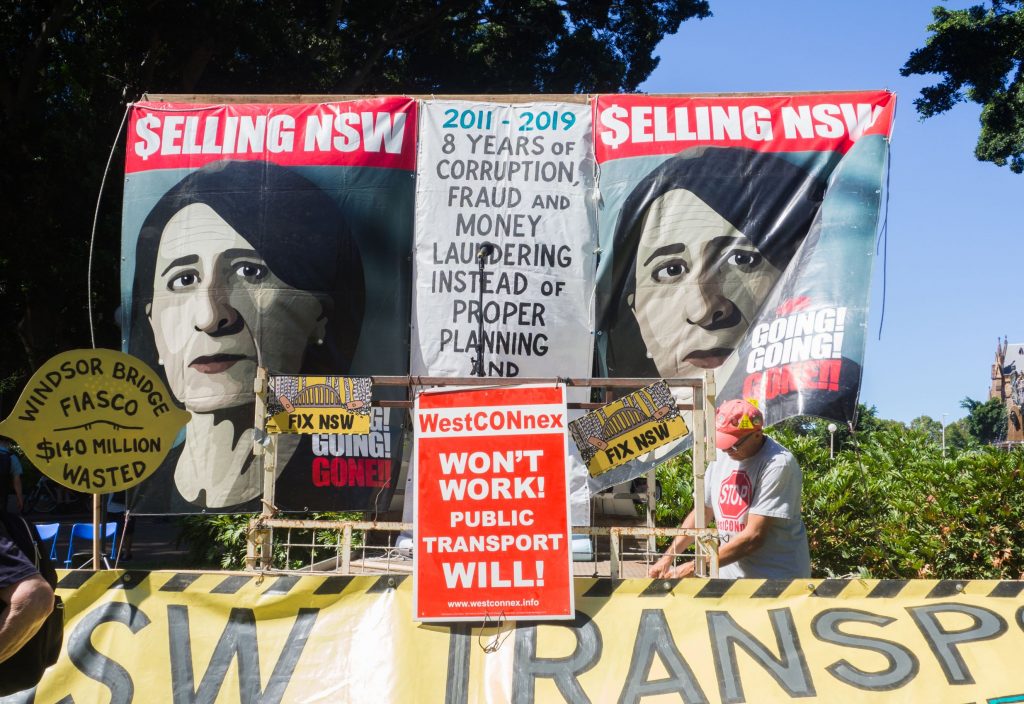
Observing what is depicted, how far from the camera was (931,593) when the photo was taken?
487cm

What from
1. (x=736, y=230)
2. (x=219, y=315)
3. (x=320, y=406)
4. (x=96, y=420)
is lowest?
(x=96, y=420)

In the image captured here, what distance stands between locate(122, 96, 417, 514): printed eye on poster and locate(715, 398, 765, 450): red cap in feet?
9.42

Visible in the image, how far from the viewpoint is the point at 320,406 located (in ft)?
18.2

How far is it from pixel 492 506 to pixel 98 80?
57.4 feet

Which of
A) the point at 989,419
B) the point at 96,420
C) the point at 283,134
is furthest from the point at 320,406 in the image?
the point at 989,419

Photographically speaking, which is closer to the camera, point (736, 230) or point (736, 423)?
point (736, 423)

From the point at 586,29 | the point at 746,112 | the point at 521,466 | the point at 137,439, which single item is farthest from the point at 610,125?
the point at 586,29

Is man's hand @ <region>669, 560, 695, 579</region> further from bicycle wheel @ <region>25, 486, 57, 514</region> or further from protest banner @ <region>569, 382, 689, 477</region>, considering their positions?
bicycle wheel @ <region>25, 486, 57, 514</region>

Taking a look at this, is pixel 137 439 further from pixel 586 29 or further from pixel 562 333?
pixel 586 29

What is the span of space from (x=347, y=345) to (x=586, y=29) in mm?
19693

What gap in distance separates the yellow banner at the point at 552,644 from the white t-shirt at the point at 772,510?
25.5 inches

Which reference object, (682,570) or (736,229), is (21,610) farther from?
(736,229)

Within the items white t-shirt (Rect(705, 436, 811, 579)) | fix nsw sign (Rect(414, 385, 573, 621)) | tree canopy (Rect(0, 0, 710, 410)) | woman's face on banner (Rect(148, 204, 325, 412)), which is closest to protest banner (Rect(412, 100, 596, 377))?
woman's face on banner (Rect(148, 204, 325, 412))

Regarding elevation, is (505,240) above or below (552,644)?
above
